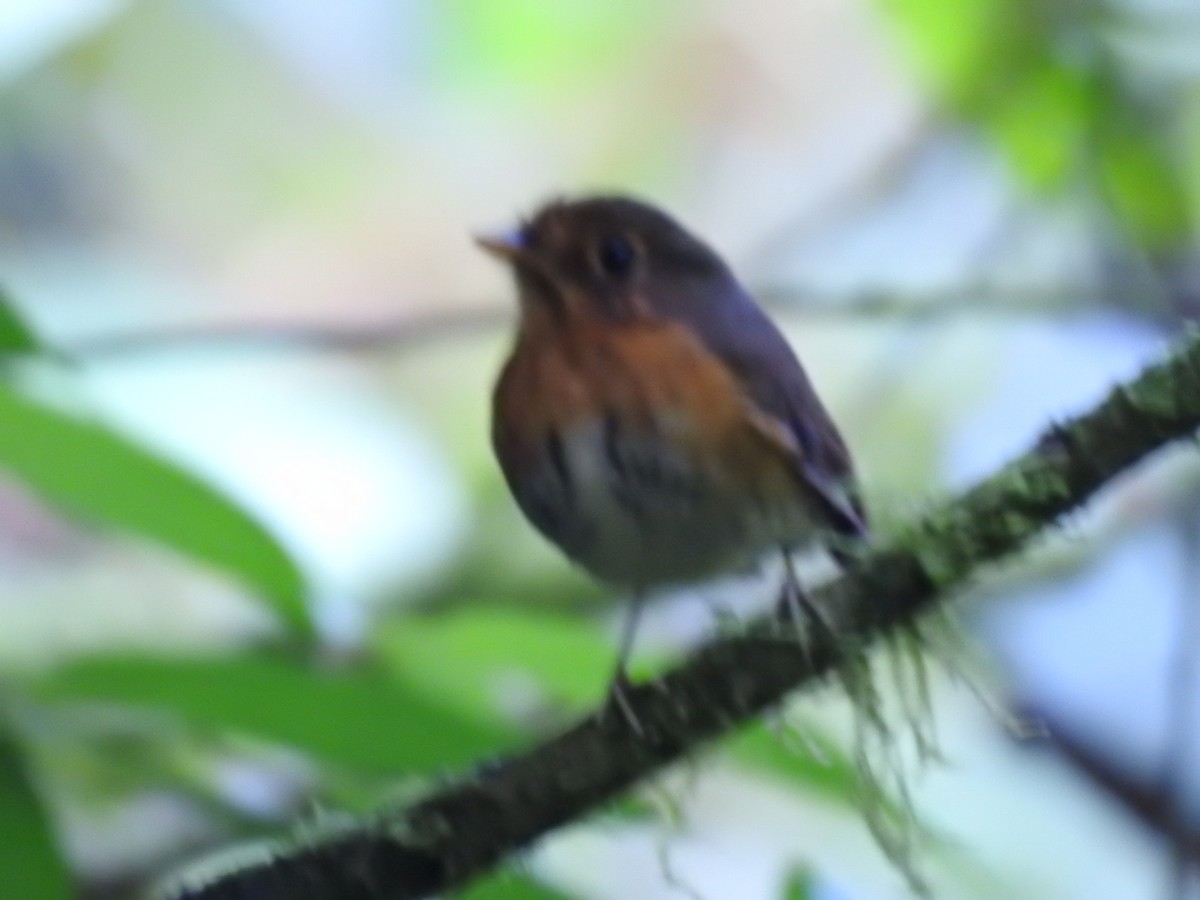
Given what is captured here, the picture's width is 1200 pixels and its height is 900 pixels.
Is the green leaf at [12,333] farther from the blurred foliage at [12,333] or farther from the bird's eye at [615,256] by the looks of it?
the bird's eye at [615,256]

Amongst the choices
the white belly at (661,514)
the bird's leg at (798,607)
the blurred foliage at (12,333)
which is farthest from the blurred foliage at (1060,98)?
the blurred foliage at (12,333)

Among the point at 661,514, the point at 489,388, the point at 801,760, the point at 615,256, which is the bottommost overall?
the point at 801,760

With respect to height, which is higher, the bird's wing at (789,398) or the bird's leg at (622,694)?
the bird's wing at (789,398)

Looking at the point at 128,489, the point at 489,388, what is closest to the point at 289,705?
the point at 128,489

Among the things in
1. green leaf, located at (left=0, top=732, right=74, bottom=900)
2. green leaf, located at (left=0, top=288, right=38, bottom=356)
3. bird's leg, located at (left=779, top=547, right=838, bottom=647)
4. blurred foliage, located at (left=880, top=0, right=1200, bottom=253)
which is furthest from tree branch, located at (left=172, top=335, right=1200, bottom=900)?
blurred foliage, located at (left=880, top=0, right=1200, bottom=253)

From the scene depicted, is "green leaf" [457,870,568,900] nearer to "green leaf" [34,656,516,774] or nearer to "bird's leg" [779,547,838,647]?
"green leaf" [34,656,516,774]

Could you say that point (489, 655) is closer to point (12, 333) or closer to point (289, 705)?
point (289, 705)
